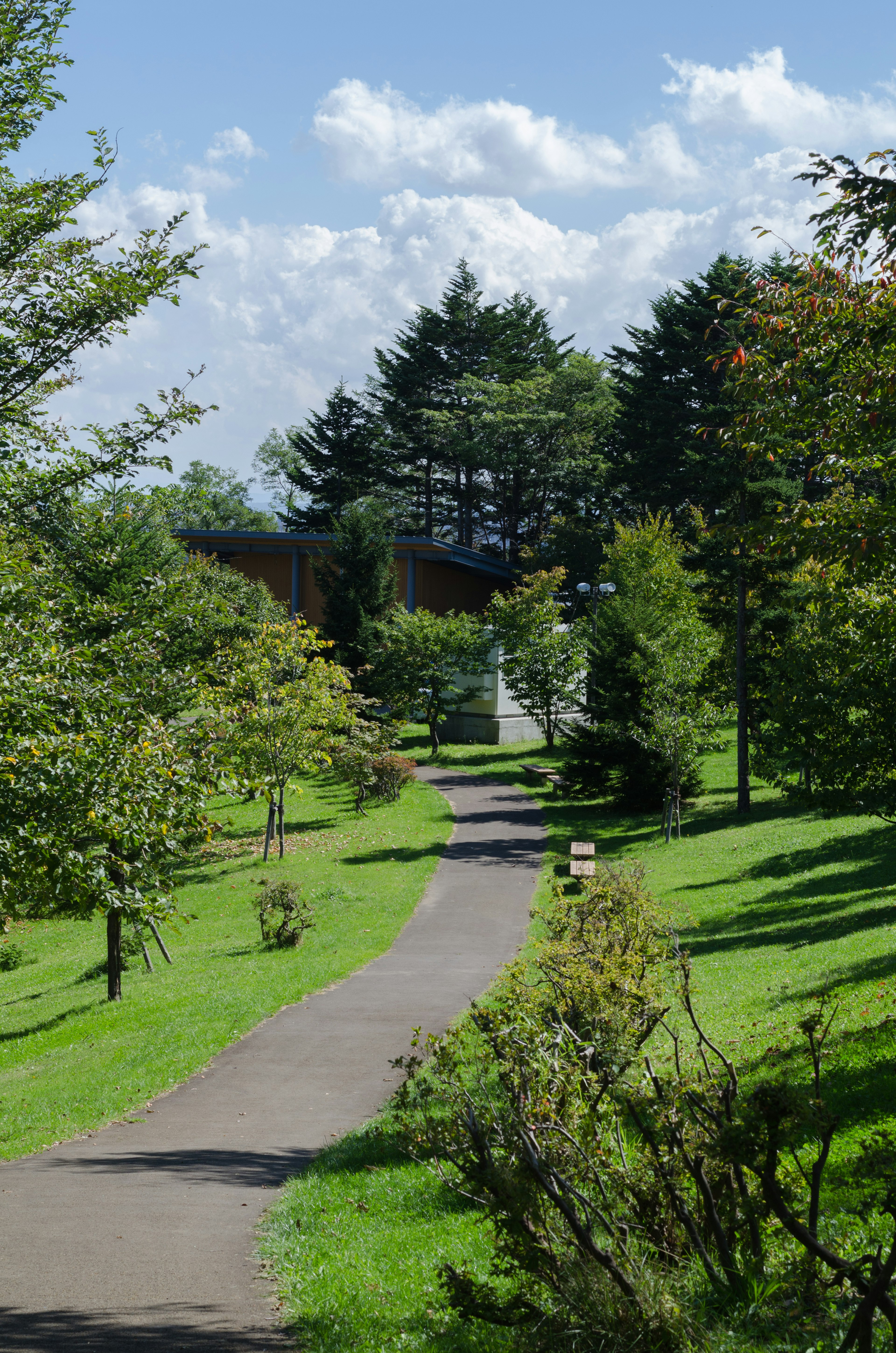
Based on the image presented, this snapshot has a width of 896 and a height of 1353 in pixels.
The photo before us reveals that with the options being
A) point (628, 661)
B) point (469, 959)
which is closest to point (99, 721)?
point (469, 959)

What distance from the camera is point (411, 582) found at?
45781mm

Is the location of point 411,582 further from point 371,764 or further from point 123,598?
point 123,598

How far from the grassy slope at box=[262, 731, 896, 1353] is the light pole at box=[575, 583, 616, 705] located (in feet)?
16.1

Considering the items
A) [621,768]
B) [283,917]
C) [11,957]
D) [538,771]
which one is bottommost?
[11,957]

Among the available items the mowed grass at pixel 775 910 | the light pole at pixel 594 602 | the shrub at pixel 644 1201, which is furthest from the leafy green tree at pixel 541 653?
the shrub at pixel 644 1201

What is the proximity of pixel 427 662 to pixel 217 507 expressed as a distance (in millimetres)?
44113

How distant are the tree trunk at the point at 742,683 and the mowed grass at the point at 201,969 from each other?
25.5ft

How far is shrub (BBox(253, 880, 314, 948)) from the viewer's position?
16656mm

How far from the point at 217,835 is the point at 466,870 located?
30.0ft

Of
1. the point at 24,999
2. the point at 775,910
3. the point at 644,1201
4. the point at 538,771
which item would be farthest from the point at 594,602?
the point at 644,1201

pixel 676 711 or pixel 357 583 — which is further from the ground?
pixel 357 583

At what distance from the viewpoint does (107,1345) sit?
4641 millimetres

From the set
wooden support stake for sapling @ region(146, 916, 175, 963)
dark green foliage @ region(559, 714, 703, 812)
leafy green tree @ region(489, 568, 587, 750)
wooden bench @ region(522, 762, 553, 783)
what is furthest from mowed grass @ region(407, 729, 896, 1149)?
wooden support stake for sapling @ region(146, 916, 175, 963)

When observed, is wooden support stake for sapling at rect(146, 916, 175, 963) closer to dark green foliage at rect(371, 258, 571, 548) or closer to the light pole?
the light pole
